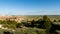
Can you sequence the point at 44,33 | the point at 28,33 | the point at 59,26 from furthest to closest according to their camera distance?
the point at 59,26, the point at 44,33, the point at 28,33

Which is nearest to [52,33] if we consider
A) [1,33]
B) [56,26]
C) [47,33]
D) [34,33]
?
[47,33]

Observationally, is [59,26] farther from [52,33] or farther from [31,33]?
[31,33]

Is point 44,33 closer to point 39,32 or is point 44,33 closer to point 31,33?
point 39,32

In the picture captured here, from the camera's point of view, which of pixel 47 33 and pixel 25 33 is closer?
pixel 25 33

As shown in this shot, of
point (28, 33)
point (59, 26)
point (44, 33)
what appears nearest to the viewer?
point (28, 33)

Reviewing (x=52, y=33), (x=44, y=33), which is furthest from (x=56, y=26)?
(x=44, y=33)

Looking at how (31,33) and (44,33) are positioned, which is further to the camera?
(44,33)

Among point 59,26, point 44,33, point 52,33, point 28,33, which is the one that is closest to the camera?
point 28,33

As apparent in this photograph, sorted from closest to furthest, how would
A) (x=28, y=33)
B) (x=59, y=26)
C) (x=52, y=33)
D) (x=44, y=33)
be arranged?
Result: 1. (x=28, y=33)
2. (x=44, y=33)
3. (x=52, y=33)
4. (x=59, y=26)
